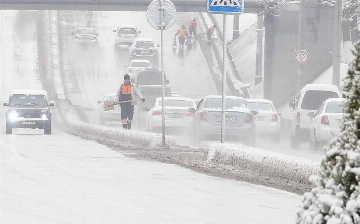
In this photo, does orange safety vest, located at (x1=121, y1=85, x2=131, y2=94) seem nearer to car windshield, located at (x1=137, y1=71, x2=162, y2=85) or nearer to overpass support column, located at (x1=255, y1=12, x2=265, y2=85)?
car windshield, located at (x1=137, y1=71, x2=162, y2=85)

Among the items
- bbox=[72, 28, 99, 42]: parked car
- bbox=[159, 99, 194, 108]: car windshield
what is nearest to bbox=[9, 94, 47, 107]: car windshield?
bbox=[159, 99, 194, 108]: car windshield

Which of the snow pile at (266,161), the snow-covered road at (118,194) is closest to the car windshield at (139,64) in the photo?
the snow-covered road at (118,194)

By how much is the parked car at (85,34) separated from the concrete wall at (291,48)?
24.4 m

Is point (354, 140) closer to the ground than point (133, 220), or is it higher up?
higher up

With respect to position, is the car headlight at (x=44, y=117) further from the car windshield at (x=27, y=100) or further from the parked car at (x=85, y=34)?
the parked car at (x=85, y=34)

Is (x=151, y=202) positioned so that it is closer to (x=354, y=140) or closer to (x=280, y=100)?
(x=354, y=140)

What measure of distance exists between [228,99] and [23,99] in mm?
12407

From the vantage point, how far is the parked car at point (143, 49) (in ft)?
258

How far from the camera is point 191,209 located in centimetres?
1120

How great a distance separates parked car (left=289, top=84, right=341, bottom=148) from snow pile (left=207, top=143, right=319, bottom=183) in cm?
1497

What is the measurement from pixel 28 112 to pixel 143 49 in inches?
1539

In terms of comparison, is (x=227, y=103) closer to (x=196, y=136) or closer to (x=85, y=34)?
(x=196, y=136)

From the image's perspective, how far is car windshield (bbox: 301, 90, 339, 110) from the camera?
3403 cm

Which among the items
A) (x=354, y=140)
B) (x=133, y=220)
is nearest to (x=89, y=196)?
(x=133, y=220)
